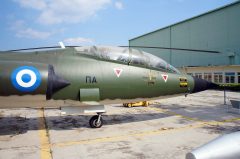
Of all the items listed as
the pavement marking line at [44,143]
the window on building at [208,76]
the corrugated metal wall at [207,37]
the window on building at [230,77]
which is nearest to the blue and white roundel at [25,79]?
the pavement marking line at [44,143]

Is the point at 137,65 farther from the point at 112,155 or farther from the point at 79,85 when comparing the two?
the point at 112,155

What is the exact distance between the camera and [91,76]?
920cm

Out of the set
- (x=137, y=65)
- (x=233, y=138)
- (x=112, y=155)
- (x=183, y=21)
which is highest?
(x=183, y=21)

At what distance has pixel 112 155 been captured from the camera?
652 cm

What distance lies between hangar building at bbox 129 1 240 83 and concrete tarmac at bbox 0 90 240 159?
3293 cm

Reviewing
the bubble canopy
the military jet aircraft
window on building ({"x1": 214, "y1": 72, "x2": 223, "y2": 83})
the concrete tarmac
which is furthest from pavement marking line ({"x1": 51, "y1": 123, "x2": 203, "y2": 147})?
window on building ({"x1": 214, "y1": 72, "x2": 223, "y2": 83})

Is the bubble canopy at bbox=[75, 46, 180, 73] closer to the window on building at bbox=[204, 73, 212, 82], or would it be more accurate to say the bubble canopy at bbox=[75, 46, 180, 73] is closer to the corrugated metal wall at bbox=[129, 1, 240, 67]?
the window on building at bbox=[204, 73, 212, 82]

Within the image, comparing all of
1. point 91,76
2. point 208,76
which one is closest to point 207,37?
point 208,76

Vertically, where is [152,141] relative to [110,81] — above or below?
below

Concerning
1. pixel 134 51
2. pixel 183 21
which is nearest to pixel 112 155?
pixel 134 51

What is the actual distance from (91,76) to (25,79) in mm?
2400

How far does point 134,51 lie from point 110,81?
6.21 feet

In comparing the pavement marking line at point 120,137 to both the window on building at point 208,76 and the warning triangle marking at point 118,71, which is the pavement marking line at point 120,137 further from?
the window on building at point 208,76

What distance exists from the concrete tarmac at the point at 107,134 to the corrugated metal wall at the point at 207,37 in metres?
38.3
